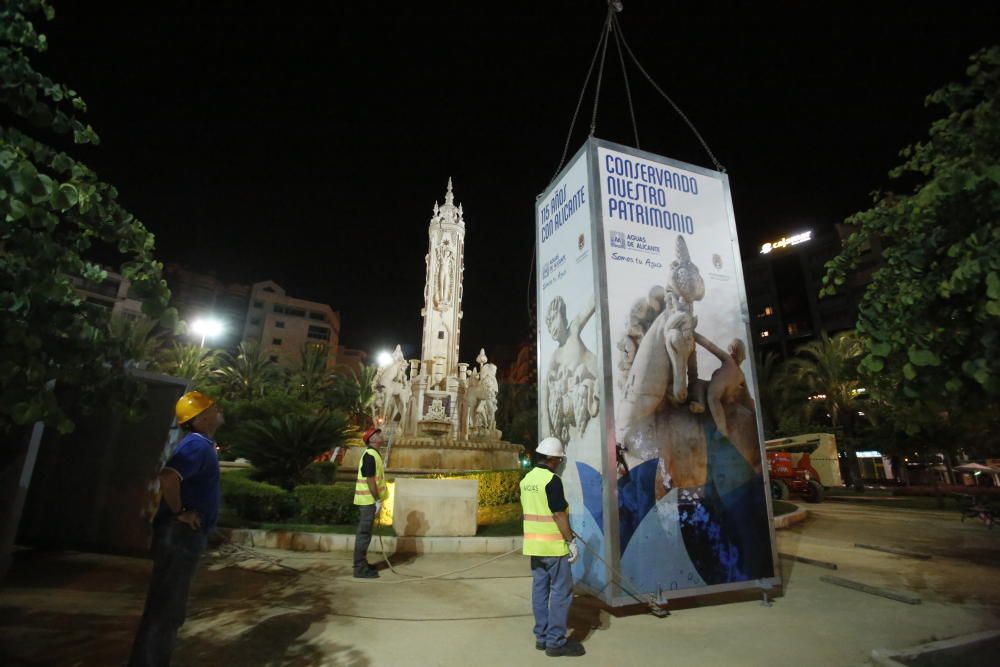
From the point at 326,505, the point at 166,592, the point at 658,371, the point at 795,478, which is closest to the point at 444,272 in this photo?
the point at 326,505

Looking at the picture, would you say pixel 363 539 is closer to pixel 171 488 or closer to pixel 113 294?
pixel 171 488

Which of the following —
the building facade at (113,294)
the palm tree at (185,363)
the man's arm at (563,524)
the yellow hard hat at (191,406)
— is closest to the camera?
the yellow hard hat at (191,406)

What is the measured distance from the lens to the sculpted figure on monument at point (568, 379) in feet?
18.5

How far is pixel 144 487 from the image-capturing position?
287 inches

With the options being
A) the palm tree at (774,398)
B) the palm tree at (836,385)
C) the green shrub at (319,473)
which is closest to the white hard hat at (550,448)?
the green shrub at (319,473)

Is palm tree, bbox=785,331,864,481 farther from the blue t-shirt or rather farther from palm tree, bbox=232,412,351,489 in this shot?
the blue t-shirt

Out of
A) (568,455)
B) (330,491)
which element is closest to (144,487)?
(330,491)

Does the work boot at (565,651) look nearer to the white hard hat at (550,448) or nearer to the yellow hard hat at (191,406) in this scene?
the white hard hat at (550,448)

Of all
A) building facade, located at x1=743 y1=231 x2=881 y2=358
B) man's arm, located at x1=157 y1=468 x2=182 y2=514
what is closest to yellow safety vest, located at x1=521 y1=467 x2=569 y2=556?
man's arm, located at x1=157 y1=468 x2=182 y2=514

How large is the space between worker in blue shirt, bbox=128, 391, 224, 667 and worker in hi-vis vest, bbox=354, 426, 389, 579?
326cm

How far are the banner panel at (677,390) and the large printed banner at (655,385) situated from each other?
1 centimetres

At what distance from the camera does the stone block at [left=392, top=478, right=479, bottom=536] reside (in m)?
8.73

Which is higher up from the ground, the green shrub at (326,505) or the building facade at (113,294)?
the building facade at (113,294)

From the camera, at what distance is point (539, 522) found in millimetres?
4336
